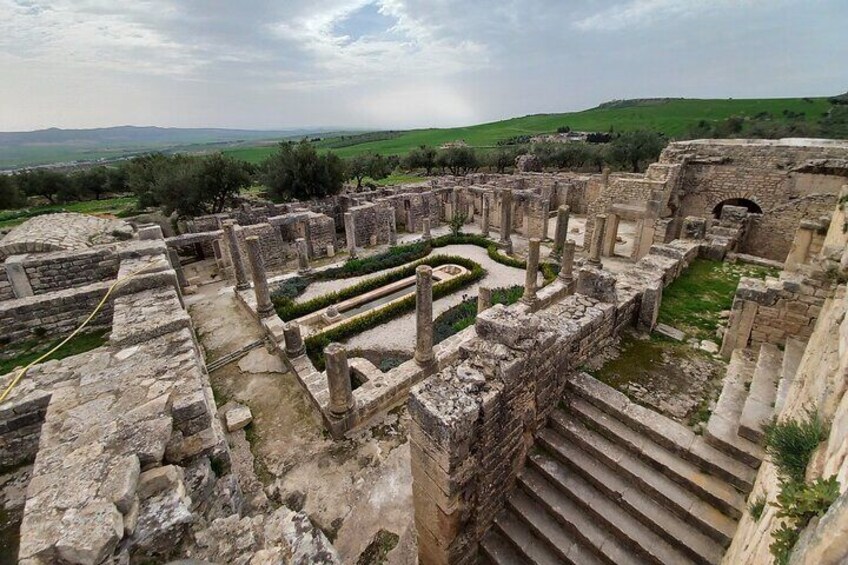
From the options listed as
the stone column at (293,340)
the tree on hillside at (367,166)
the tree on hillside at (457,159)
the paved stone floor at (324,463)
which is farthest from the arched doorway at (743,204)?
the tree on hillside at (457,159)

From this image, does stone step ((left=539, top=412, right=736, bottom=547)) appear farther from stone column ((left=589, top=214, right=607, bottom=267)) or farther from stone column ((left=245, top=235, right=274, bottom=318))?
stone column ((left=589, top=214, right=607, bottom=267))

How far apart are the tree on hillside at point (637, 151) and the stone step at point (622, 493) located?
139 ft

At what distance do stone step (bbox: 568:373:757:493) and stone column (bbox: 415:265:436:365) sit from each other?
418 centimetres

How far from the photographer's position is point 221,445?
4973 mm

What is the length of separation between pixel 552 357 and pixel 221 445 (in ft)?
15.7

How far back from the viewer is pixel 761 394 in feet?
16.7

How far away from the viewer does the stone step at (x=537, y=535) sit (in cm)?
451

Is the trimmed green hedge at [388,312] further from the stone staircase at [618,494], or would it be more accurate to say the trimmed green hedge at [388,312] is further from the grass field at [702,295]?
the grass field at [702,295]

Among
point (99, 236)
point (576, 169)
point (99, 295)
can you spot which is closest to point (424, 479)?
point (99, 295)

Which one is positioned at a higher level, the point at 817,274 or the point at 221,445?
the point at 817,274

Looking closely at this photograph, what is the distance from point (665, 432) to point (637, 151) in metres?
42.0

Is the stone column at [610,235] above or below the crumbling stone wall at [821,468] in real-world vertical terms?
below

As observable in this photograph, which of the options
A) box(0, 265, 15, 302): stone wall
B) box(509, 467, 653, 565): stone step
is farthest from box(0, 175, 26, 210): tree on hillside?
box(509, 467, 653, 565): stone step

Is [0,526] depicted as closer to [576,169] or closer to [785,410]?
[785,410]
